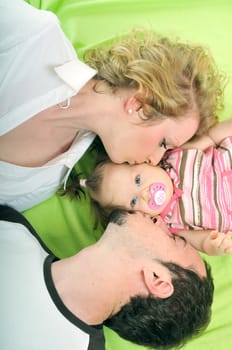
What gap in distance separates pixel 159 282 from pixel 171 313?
0.07 metres

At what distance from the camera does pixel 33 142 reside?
1.28 metres

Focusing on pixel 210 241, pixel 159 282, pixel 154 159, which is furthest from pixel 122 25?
pixel 159 282

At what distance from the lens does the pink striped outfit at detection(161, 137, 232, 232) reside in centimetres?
127

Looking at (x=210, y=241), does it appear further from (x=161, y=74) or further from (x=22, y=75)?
(x=22, y=75)

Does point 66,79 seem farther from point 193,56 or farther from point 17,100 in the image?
point 193,56

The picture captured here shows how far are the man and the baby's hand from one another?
12 centimetres

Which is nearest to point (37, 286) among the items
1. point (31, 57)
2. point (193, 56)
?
point (31, 57)

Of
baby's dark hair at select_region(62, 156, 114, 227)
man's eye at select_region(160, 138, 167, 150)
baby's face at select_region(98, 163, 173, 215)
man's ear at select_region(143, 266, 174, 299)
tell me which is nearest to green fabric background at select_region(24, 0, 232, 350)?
baby's dark hair at select_region(62, 156, 114, 227)

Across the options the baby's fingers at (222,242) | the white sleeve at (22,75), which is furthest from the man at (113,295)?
the white sleeve at (22,75)

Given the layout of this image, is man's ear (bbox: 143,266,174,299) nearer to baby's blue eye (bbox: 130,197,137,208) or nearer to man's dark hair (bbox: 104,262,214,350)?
man's dark hair (bbox: 104,262,214,350)

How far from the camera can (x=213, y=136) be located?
54.3 inches

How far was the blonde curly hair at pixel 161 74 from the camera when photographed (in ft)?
3.87

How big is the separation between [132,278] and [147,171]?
1.02ft

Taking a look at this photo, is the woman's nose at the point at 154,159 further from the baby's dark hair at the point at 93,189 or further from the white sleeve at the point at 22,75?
the white sleeve at the point at 22,75
